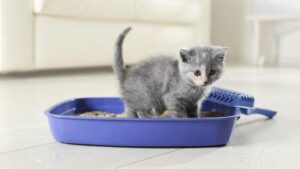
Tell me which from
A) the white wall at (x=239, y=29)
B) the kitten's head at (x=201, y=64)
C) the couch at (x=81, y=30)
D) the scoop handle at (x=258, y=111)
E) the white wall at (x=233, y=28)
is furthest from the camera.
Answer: the white wall at (x=233, y=28)

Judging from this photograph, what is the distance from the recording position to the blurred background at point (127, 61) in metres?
0.96

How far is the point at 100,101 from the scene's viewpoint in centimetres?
137

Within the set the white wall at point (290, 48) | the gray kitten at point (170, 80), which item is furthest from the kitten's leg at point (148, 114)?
the white wall at point (290, 48)

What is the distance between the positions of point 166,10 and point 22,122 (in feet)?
6.96

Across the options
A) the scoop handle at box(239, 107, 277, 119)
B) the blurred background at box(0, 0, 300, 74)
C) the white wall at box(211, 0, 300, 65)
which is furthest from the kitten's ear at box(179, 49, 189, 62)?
the white wall at box(211, 0, 300, 65)

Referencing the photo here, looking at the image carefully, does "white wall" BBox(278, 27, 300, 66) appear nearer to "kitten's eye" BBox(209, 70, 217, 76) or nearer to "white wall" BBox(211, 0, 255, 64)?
"white wall" BBox(211, 0, 255, 64)

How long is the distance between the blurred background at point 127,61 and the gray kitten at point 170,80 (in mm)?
113

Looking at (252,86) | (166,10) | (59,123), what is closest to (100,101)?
(59,123)

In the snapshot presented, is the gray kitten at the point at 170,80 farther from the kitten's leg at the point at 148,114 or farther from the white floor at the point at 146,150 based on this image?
the white floor at the point at 146,150

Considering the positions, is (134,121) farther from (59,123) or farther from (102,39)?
(102,39)

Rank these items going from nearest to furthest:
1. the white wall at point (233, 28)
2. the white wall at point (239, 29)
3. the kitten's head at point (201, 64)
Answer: the kitten's head at point (201, 64), the white wall at point (239, 29), the white wall at point (233, 28)

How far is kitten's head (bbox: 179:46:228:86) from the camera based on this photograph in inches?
42.7

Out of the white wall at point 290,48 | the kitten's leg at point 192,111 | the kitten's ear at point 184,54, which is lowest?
the white wall at point 290,48

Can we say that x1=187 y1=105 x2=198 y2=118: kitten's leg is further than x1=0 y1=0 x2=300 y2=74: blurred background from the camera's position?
No
